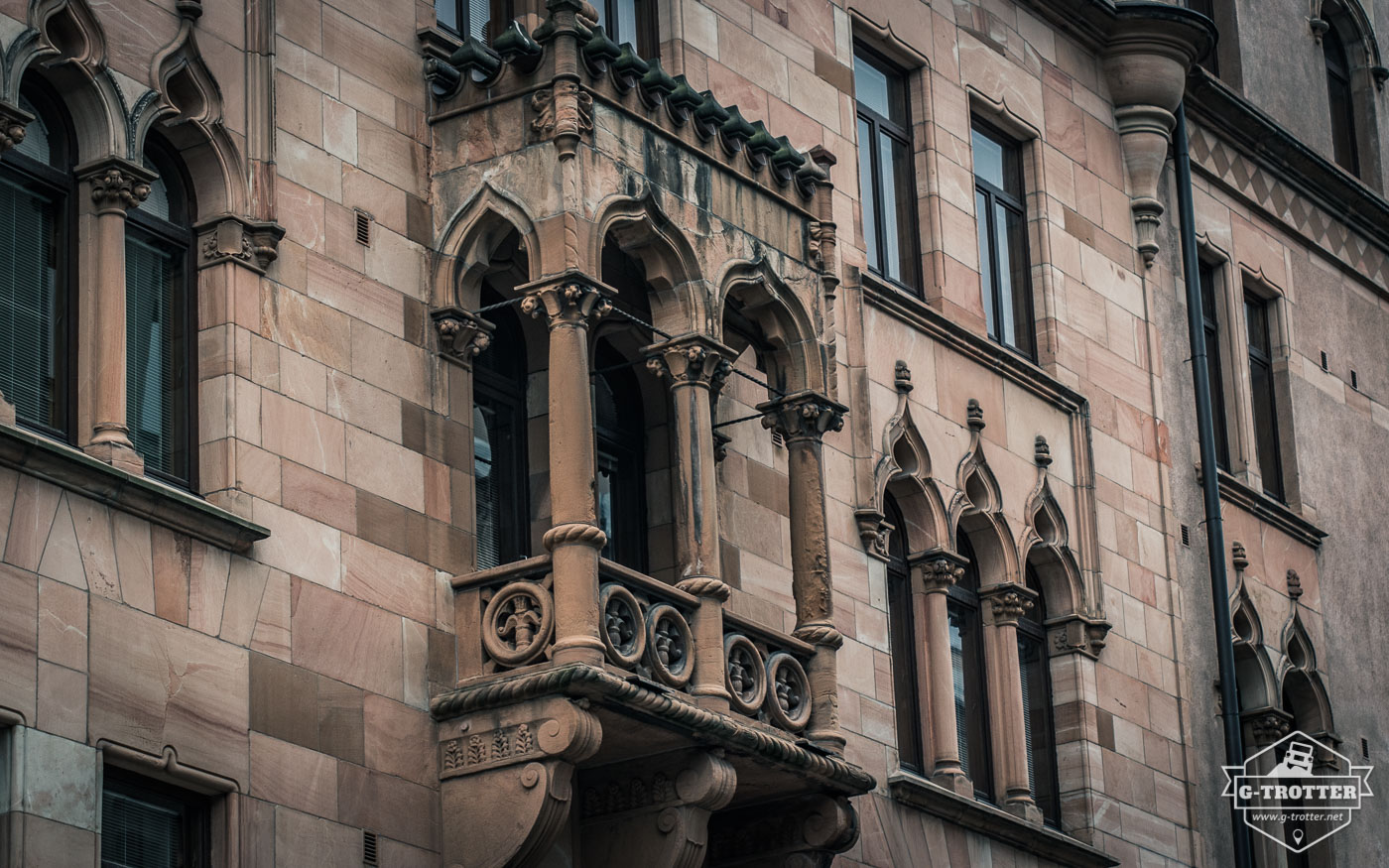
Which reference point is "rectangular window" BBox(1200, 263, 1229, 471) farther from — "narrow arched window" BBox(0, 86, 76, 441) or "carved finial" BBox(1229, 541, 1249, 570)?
"narrow arched window" BBox(0, 86, 76, 441)

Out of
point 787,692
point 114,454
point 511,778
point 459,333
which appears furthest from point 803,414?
point 114,454

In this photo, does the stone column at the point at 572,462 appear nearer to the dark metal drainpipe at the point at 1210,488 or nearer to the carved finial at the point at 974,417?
the carved finial at the point at 974,417

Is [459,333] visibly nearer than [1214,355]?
Yes

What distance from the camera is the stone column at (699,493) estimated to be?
20.2 metres

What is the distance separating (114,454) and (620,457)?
223 inches

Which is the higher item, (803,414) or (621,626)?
(803,414)

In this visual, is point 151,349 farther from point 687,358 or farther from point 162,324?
point 687,358

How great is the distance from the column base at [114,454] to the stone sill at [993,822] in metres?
8.36

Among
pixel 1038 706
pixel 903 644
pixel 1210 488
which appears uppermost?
pixel 1210 488

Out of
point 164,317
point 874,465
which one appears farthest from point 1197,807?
point 164,317

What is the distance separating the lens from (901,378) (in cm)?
2531

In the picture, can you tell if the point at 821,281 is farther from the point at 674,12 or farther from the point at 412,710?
the point at 412,710

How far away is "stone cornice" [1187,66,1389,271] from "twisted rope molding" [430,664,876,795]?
13.3 metres

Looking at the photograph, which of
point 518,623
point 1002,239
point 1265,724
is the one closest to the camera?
point 518,623
